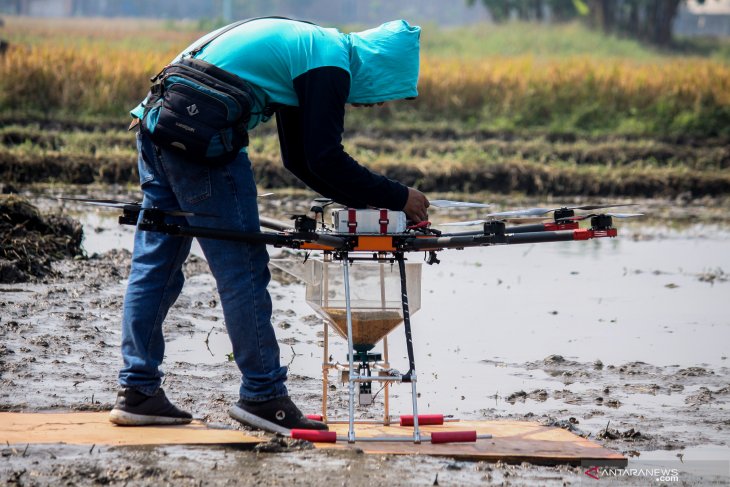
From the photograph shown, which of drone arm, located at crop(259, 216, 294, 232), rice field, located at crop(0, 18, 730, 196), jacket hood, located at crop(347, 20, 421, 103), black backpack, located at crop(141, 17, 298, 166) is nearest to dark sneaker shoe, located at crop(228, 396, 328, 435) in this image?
drone arm, located at crop(259, 216, 294, 232)

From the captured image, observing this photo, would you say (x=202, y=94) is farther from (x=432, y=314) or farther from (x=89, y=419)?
(x=432, y=314)

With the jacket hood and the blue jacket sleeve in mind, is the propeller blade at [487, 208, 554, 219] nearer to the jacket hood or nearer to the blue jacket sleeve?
the blue jacket sleeve

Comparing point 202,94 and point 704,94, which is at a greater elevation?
point 704,94

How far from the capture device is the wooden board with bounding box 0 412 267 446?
4491 mm

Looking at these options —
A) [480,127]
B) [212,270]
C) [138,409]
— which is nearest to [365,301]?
[212,270]

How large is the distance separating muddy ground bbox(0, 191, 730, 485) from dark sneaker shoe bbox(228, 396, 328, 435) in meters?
0.18

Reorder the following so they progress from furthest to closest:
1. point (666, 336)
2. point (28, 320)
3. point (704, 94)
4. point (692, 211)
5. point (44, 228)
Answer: point (704, 94)
point (692, 211)
point (44, 228)
point (666, 336)
point (28, 320)

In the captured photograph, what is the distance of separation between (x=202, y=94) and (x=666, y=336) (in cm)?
419

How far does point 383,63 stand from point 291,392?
188cm

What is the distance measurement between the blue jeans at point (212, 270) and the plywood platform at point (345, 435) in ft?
0.67

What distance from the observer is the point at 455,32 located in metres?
51.3

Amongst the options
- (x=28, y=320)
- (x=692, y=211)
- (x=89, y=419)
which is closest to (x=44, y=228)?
(x=28, y=320)

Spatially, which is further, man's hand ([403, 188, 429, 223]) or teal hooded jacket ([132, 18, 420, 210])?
man's hand ([403, 188, 429, 223])

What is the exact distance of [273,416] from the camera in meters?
4.64
